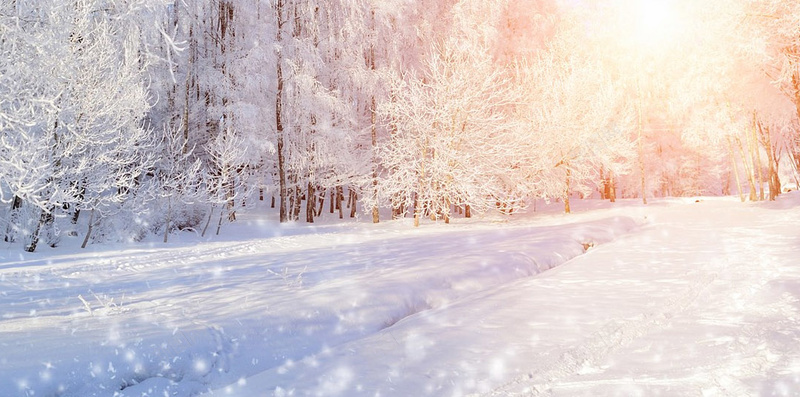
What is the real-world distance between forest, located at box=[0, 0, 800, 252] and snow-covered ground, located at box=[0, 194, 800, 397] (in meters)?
5.24

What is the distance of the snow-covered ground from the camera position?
424 centimetres

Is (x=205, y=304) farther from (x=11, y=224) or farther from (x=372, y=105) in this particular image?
(x=372, y=105)

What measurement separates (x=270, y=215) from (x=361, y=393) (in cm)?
2238

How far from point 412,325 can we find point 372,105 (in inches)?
648

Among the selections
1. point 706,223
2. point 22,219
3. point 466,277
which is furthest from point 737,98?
point 22,219

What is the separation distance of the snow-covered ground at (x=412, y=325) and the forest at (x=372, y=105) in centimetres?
524

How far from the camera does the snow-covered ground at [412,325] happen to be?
13.9ft

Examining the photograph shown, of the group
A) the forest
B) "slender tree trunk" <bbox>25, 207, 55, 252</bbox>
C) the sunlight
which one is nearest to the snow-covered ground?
"slender tree trunk" <bbox>25, 207, 55, 252</bbox>

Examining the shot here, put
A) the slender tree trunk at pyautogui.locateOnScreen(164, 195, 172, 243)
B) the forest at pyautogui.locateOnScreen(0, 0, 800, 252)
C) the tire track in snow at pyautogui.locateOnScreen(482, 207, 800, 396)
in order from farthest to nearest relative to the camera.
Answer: the slender tree trunk at pyautogui.locateOnScreen(164, 195, 172, 243) < the forest at pyautogui.locateOnScreen(0, 0, 800, 252) < the tire track in snow at pyautogui.locateOnScreen(482, 207, 800, 396)

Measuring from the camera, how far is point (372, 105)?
2141 cm

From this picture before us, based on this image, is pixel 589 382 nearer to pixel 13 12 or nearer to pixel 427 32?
pixel 13 12

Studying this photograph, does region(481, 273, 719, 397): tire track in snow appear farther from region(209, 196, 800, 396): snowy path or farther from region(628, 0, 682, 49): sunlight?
region(628, 0, 682, 49): sunlight

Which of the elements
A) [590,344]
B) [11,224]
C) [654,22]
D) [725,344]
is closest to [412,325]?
[590,344]

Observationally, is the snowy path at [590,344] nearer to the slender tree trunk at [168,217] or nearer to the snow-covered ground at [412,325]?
the snow-covered ground at [412,325]
